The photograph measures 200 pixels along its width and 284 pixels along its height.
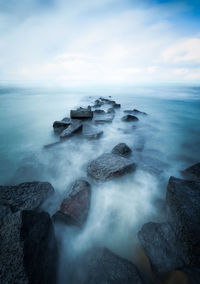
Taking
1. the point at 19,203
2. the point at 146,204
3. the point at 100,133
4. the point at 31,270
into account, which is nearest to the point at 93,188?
the point at 146,204

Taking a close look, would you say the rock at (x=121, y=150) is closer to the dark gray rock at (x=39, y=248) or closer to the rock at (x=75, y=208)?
the rock at (x=75, y=208)

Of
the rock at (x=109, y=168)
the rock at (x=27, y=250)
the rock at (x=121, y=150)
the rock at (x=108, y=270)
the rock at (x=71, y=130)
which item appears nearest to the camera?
the rock at (x=27, y=250)

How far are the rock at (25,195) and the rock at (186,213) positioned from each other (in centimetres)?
213

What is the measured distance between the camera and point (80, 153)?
4.45 metres

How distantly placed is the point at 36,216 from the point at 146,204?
192 cm

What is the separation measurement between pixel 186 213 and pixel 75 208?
5.15 feet

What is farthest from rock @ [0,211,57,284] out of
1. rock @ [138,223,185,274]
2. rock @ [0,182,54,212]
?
rock @ [138,223,185,274]

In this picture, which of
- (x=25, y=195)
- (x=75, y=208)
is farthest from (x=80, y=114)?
(x=75, y=208)

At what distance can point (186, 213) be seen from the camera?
5.94 feet

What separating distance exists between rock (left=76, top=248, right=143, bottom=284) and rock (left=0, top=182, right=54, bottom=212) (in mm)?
1184

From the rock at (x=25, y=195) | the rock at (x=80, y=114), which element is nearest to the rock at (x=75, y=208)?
the rock at (x=25, y=195)

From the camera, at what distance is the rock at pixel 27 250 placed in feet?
4.08

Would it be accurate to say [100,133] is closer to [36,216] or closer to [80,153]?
[80,153]

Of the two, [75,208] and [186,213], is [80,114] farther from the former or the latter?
[186,213]
